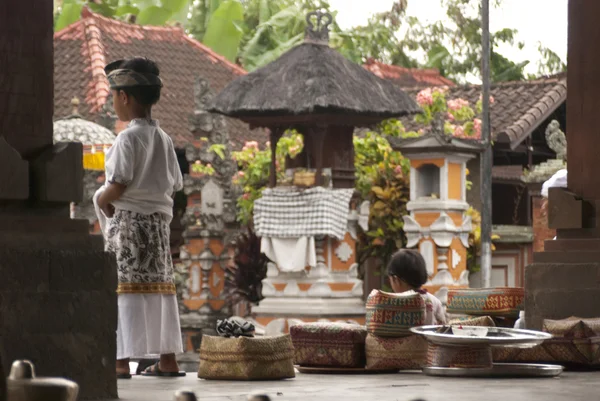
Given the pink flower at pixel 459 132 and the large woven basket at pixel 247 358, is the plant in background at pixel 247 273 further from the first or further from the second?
the large woven basket at pixel 247 358

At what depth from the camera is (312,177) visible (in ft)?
63.4

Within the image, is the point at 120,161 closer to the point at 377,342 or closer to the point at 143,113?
the point at 143,113

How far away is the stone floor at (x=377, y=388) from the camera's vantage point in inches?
248

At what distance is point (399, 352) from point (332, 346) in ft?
1.33

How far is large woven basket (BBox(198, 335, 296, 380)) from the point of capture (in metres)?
7.46

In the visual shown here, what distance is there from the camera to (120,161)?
7031 mm

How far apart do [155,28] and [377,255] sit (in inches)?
356

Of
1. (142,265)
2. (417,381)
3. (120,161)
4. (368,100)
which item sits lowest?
(417,381)

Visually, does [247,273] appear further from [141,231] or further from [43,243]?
[43,243]

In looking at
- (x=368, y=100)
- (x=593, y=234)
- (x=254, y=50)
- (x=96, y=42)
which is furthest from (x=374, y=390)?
(x=254, y=50)

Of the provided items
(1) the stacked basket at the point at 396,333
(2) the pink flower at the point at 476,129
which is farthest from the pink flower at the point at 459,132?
(1) the stacked basket at the point at 396,333

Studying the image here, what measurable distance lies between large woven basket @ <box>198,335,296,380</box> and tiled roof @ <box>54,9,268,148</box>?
53.1ft

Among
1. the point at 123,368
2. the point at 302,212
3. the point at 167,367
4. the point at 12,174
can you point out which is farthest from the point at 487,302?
the point at 302,212

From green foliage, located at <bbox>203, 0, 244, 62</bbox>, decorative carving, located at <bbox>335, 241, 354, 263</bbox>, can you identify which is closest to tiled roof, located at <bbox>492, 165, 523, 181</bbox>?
decorative carving, located at <bbox>335, 241, 354, 263</bbox>
